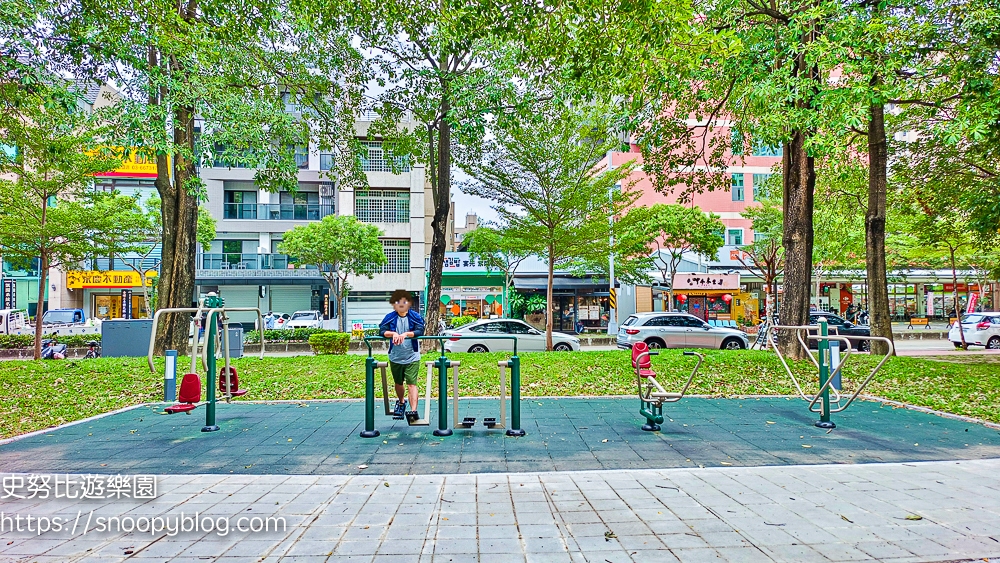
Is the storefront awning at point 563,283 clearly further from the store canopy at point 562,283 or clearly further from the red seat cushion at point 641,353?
the red seat cushion at point 641,353

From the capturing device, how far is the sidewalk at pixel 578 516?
3.11m

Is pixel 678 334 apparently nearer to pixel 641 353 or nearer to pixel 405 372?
pixel 641 353

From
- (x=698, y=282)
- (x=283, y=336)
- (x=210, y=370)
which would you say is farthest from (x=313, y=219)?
(x=210, y=370)

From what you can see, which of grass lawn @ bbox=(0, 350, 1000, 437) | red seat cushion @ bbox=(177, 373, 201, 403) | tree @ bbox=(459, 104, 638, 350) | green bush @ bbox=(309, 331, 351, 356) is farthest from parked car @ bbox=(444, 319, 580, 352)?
red seat cushion @ bbox=(177, 373, 201, 403)

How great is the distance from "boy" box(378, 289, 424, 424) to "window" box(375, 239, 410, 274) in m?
26.1

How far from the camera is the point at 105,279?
32688 millimetres

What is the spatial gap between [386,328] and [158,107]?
5259 millimetres

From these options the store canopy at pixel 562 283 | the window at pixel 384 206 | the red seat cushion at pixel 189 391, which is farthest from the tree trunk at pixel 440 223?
the window at pixel 384 206

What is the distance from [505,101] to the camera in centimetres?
1212

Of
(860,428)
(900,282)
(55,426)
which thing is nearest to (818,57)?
(860,428)

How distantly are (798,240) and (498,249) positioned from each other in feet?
47.0

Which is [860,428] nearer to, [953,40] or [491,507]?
[491,507]

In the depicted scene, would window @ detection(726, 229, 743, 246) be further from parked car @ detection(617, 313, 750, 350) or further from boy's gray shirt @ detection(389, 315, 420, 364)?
boy's gray shirt @ detection(389, 315, 420, 364)

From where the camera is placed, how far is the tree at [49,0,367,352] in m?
8.48
